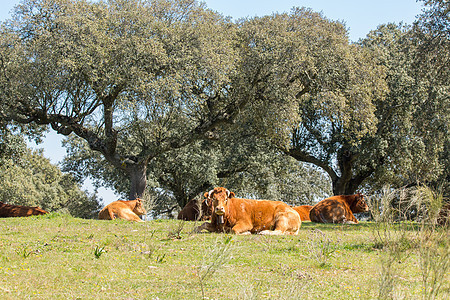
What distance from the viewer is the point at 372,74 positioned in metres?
24.8

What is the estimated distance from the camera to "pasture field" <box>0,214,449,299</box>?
5426 mm

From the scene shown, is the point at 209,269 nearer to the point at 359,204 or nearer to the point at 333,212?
the point at 333,212

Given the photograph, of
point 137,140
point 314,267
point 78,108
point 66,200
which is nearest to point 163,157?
point 137,140

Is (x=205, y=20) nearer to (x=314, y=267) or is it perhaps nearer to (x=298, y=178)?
(x=298, y=178)

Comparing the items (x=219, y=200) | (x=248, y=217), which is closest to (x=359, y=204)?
Answer: (x=248, y=217)

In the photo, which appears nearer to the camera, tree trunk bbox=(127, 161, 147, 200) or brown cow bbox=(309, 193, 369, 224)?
brown cow bbox=(309, 193, 369, 224)

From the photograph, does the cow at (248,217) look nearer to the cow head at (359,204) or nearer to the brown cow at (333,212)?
the brown cow at (333,212)

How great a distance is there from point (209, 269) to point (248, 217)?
21.2ft

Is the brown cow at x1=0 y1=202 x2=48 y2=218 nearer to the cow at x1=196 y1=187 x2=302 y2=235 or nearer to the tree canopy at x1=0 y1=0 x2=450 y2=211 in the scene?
the tree canopy at x1=0 y1=0 x2=450 y2=211

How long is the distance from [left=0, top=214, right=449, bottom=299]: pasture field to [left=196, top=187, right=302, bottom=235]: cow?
4.41 ft

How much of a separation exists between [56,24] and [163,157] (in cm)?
1169

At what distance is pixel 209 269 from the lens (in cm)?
545

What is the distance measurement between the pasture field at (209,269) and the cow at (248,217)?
4.41ft

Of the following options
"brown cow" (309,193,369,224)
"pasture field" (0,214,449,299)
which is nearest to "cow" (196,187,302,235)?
"pasture field" (0,214,449,299)
